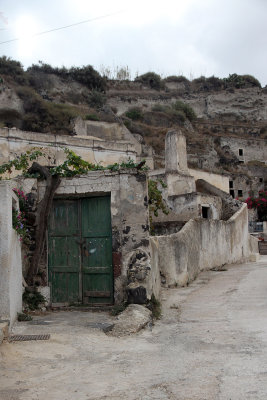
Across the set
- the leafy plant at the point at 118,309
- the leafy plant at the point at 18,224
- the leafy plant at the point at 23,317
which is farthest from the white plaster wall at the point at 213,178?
the leafy plant at the point at 23,317

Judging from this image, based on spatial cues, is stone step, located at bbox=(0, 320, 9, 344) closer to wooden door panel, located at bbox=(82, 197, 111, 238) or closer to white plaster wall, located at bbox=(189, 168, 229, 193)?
wooden door panel, located at bbox=(82, 197, 111, 238)

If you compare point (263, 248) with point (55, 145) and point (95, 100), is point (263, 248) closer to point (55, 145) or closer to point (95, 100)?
point (55, 145)

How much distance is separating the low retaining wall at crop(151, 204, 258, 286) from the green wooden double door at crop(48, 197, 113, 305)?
4.27ft

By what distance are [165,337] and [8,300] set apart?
7.36 ft

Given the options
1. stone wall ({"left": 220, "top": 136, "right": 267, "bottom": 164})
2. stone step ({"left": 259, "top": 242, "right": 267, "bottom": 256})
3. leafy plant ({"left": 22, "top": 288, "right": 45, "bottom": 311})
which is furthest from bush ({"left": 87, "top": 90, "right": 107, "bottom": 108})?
leafy plant ({"left": 22, "top": 288, "right": 45, "bottom": 311})

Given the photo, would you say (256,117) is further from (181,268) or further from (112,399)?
(112,399)

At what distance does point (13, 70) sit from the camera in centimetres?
5297

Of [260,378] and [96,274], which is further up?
[96,274]

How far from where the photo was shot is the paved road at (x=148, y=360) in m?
3.92

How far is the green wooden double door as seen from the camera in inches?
315

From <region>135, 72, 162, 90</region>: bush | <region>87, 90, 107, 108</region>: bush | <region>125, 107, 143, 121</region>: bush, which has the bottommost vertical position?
<region>125, 107, 143, 121</region>: bush

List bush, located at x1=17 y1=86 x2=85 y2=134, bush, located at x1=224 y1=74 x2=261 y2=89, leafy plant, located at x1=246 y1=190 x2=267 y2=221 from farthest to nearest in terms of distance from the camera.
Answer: bush, located at x1=224 y1=74 x2=261 y2=89 < bush, located at x1=17 y1=86 x2=85 y2=134 < leafy plant, located at x1=246 y1=190 x2=267 y2=221

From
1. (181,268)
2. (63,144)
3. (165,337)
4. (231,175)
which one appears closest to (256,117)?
(231,175)

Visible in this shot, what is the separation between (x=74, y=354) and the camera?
523 centimetres
